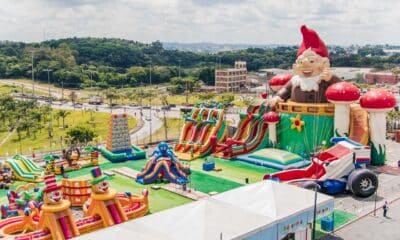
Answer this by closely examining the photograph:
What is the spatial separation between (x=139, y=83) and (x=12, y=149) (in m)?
77.8

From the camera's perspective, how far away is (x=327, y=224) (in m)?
22.9

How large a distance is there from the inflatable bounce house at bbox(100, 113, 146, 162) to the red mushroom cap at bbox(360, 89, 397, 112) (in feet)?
63.5

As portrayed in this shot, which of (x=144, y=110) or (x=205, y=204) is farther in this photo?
(x=144, y=110)

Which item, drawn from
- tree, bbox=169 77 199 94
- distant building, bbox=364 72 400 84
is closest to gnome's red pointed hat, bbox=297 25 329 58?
tree, bbox=169 77 199 94

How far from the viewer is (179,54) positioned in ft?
627

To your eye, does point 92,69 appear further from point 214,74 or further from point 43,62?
point 214,74

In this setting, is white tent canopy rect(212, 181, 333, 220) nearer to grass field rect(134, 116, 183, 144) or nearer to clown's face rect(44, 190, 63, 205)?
clown's face rect(44, 190, 63, 205)

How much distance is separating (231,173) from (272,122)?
21.3 feet

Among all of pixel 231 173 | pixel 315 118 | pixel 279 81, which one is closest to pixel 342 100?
pixel 315 118

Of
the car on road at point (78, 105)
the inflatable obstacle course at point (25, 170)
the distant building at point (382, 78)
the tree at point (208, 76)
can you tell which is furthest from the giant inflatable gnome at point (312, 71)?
the distant building at point (382, 78)

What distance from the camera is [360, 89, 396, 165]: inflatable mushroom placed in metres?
34.1

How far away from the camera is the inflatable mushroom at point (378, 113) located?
34094 millimetres

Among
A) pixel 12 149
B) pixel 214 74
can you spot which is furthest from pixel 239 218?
pixel 214 74

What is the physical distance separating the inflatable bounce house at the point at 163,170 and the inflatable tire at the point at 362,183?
36.3 ft
